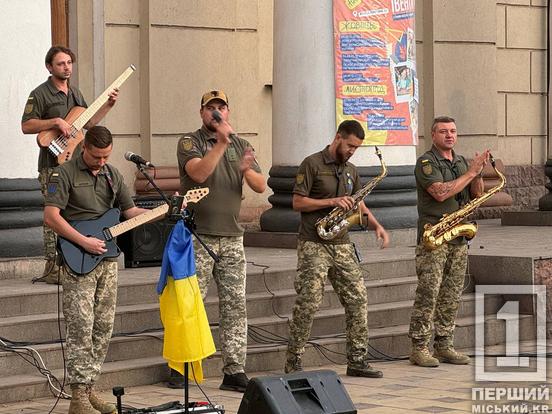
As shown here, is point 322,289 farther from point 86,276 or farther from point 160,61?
point 160,61

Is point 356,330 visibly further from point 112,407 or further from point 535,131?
point 535,131

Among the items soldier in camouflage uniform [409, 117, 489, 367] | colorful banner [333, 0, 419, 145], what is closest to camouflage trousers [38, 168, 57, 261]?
soldier in camouflage uniform [409, 117, 489, 367]

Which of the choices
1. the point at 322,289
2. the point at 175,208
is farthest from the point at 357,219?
the point at 175,208

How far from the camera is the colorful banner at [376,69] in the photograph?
1562 cm

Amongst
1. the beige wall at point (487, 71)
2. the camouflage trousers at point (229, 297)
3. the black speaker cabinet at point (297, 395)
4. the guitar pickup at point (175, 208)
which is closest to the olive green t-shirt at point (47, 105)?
the camouflage trousers at point (229, 297)

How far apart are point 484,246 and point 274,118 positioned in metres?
2.66

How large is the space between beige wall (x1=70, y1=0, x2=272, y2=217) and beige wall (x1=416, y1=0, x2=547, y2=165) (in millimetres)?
3311

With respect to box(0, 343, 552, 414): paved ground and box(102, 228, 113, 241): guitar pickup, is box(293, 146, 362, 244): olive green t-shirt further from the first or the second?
box(102, 228, 113, 241): guitar pickup

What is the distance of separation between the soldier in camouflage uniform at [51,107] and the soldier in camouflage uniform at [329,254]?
73.3 inches

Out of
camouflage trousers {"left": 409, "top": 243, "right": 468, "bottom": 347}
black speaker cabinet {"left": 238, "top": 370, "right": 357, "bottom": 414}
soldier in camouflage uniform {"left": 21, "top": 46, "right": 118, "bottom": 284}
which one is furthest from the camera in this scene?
camouflage trousers {"left": 409, "top": 243, "right": 468, "bottom": 347}

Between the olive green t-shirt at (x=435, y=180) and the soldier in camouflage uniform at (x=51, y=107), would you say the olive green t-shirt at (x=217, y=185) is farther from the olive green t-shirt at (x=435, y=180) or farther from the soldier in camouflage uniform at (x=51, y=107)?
the olive green t-shirt at (x=435, y=180)

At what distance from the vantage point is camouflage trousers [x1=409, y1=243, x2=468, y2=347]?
1215cm

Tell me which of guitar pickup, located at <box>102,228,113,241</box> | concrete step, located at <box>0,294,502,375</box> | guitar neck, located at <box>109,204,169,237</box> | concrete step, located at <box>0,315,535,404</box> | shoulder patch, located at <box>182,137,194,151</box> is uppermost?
shoulder patch, located at <box>182,137,194,151</box>

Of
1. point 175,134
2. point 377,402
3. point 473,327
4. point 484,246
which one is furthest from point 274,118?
point 377,402
